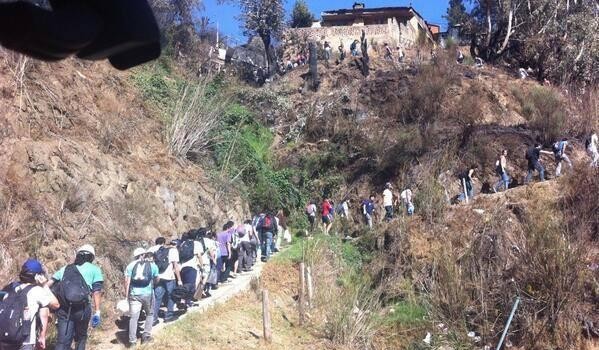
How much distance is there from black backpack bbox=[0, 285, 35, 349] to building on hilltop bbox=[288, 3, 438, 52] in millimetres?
34427

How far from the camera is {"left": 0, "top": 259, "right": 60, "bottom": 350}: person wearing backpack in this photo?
7.34m

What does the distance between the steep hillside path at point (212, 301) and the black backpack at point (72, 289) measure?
2263 millimetres

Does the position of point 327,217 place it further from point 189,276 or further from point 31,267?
point 31,267

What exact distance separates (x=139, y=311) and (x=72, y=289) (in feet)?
7.26

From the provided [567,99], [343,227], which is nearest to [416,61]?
[567,99]

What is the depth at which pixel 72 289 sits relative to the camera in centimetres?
840

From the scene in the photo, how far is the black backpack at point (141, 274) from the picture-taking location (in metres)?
10.2

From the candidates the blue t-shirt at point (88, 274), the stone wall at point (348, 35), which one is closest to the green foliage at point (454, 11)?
the stone wall at point (348, 35)

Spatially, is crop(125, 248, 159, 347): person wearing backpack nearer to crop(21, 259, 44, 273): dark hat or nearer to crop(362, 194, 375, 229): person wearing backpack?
crop(21, 259, 44, 273): dark hat

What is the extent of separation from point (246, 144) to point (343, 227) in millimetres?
5271

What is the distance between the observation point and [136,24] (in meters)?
2.58

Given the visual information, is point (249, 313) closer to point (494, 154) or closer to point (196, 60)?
point (494, 154)

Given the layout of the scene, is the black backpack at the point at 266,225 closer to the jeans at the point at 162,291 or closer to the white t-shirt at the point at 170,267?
the jeans at the point at 162,291

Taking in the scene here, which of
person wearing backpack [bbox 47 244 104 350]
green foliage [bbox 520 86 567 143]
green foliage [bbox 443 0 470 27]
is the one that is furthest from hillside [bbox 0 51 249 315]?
green foliage [bbox 443 0 470 27]
